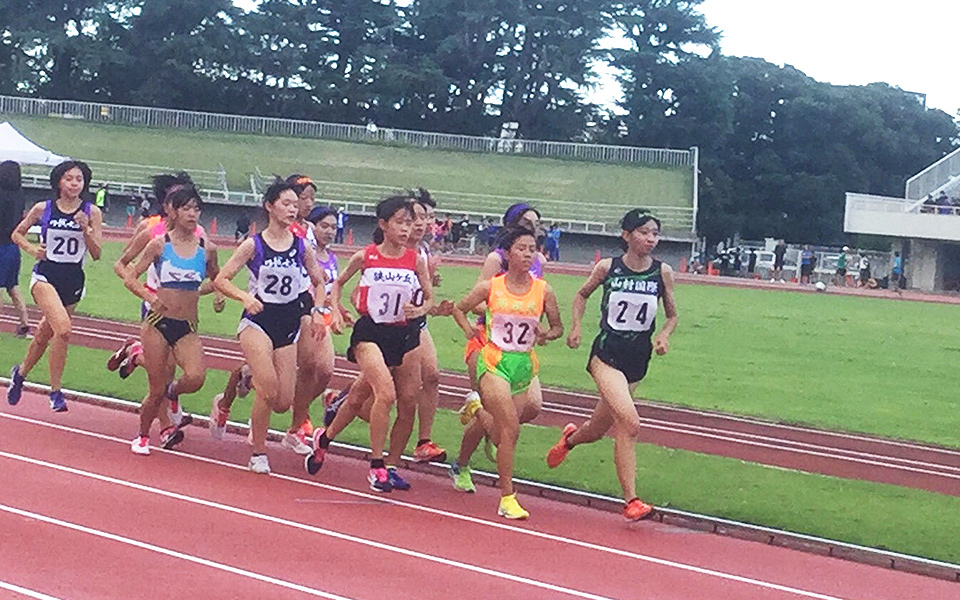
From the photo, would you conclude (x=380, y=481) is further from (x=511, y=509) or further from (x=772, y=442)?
(x=772, y=442)

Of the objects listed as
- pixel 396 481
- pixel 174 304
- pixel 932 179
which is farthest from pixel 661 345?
pixel 932 179

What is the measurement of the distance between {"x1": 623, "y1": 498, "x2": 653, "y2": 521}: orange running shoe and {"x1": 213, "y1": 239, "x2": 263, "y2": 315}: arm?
261 centimetres

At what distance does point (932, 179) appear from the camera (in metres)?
55.3

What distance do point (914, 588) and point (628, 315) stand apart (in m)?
2.38

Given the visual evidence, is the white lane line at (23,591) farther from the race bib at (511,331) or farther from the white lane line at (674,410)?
the white lane line at (674,410)

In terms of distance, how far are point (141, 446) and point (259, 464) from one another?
97 cm

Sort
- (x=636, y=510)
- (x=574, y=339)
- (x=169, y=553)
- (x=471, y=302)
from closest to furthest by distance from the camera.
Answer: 1. (x=169, y=553)
2. (x=636, y=510)
3. (x=574, y=339)
4. (x=471, y=302)

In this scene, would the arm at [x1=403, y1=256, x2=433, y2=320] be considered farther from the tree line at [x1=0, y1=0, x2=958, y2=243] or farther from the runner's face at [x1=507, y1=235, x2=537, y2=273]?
the tree line at [x1=0, y1=0, x2=958, y2=243]

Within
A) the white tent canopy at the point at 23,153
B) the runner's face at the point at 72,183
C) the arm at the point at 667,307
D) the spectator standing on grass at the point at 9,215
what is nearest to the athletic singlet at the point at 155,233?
the runner's face at the point at 72,183

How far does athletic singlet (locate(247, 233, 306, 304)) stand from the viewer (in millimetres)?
9898

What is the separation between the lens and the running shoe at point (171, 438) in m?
10.8

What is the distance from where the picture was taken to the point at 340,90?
2926 inches

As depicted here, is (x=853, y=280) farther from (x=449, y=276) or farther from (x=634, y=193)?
(x=449, y=276)

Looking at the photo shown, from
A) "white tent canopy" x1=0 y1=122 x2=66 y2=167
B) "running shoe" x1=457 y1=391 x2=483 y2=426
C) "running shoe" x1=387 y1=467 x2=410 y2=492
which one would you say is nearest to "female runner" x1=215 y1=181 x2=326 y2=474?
"running shoe" x1=387 y1=467 x2=410 y2=492
